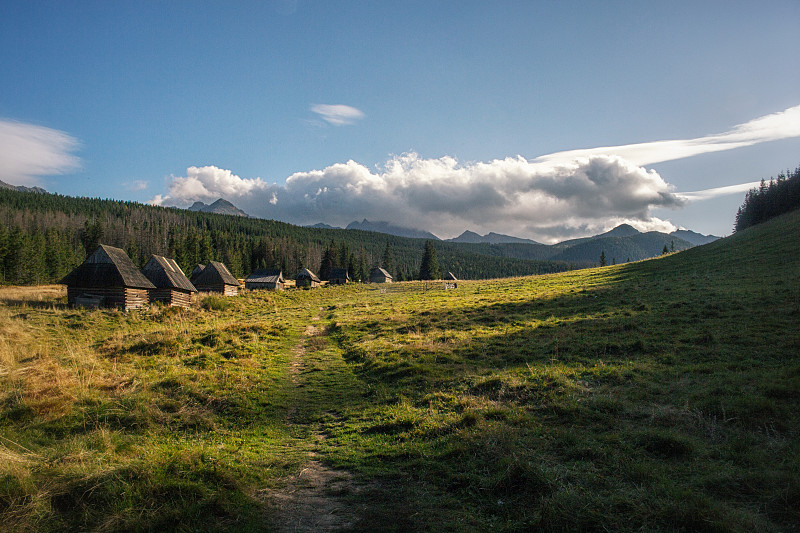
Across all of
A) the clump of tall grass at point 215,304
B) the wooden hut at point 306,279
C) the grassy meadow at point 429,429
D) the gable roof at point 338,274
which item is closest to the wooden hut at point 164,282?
the clump of tall grass at point 215,304

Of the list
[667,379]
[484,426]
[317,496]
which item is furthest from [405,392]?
[667,379]

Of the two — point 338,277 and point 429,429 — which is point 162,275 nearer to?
point 429,429

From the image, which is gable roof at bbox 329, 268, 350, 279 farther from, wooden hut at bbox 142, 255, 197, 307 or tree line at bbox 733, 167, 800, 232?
tree line at bbox 733, 167, 800, 232

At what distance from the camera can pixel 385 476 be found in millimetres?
7086

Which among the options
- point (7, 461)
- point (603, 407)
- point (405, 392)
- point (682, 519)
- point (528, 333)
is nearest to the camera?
point (682, 519)

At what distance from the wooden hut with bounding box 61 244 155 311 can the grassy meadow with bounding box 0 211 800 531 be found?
1662 centimetres

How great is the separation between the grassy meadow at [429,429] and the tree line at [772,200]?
84.2 meters

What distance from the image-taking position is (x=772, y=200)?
81875 mm

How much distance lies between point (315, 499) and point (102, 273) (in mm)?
37497

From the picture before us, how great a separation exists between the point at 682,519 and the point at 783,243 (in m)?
49.6

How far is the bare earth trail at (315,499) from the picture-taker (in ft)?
18.0

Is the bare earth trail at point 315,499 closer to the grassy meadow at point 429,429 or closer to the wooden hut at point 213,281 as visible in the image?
the grassy meadow at point 429,429

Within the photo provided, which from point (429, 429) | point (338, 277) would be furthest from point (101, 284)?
point (338, 277)

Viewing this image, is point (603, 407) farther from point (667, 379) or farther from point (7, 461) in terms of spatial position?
point (7, 461)
